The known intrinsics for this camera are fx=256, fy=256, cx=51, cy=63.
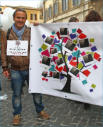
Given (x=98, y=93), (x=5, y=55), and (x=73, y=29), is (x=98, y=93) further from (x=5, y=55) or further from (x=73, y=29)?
(x=5, y=55)

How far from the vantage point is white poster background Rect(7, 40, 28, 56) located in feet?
13.1

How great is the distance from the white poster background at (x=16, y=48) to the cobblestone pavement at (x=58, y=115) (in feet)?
3.67

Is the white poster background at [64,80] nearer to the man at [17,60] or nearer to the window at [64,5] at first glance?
the man at [17,60]

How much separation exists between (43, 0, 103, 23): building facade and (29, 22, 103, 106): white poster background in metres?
16.4

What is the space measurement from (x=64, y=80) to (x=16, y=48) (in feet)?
2.97

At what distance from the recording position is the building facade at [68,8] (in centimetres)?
2308

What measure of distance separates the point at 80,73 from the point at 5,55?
121 cm

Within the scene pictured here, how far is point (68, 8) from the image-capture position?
3038 centimetres

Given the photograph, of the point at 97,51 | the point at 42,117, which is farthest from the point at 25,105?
the point at 97,51

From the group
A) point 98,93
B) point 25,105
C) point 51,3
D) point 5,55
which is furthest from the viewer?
point 51,3

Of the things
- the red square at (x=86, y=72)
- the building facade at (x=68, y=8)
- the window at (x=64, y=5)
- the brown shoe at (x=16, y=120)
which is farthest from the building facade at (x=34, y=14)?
the red square at (x=86, y=72)

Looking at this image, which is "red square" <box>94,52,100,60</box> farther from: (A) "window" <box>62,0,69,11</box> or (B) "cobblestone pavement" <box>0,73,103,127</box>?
(A) "window" <box>62,0,69,11</box>

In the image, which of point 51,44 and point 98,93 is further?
point 51,44

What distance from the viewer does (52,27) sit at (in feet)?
13.3
